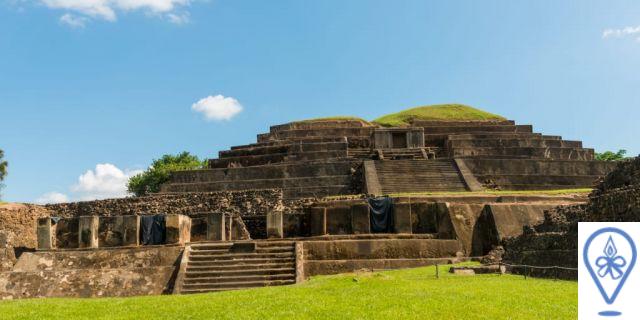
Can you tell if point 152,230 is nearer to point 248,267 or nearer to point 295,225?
point 248,267

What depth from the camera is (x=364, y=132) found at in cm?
3441

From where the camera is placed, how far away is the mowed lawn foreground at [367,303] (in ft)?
23.3

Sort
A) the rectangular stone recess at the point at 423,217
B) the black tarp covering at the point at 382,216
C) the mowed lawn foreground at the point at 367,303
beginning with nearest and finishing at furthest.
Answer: the mowed lawn foreground at the point at 367,303 < the rectangular stone recess at the point at 423,217 < the black tarp covering at the point at 382,216

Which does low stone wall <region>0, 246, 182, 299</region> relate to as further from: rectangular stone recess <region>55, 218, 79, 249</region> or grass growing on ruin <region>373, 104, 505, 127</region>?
grass growing on ruin <region>373, 104, 505, 127</region>

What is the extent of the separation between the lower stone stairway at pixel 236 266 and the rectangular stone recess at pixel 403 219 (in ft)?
10.4

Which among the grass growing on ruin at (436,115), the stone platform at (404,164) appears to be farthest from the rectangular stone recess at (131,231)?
the grass growing on ruin at (436,115)

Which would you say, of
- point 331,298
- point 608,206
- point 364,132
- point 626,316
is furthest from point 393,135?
point 626,316

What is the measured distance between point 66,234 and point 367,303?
38.1 ft

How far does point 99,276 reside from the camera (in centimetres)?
1305

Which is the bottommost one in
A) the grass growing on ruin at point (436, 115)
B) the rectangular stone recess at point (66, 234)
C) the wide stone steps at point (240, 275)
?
the wide stone steps at point (240, 275)

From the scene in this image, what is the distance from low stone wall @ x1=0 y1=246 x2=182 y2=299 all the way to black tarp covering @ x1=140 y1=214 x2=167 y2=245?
1345 millimetres

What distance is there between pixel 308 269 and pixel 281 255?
31.2 inches

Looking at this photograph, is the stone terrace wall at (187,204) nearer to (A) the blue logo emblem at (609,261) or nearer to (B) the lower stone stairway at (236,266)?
(B) the lower stone stairway at (236,266)

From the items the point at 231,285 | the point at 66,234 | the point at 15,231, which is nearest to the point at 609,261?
the point at 231,285
